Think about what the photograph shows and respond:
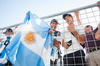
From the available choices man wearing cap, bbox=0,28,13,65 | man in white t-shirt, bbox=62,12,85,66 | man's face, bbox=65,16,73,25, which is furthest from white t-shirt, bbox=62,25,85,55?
man wearing cap, bbox=0,28,13,65

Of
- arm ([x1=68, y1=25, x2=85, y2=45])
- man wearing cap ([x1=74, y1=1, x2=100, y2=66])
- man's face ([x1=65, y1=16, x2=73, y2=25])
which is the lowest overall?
man wearing cap ([x1=74, y1=1, x2=100, y2=66])

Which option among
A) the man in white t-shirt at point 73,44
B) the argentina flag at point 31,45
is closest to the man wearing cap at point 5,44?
the argentina flag at point 31,45

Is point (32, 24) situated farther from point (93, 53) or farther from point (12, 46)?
point (93, 53)

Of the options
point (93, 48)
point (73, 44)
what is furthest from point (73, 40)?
point (93, 48)

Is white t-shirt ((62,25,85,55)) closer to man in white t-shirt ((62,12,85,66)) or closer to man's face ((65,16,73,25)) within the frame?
man in white t-shirt ((62,12,85,66))

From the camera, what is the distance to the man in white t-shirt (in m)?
1.29

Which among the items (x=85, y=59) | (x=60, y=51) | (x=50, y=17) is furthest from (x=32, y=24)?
(x=85, y=59)

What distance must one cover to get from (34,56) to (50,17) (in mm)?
635

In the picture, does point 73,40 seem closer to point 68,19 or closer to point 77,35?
point 77,35

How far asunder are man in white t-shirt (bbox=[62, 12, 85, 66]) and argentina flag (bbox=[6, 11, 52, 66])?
0.23 metres

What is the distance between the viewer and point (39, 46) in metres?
1.34

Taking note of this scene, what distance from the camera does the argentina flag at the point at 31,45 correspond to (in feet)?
4.25

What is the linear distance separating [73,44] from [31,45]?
57 centimetres

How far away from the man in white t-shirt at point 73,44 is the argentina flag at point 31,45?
0.23m
